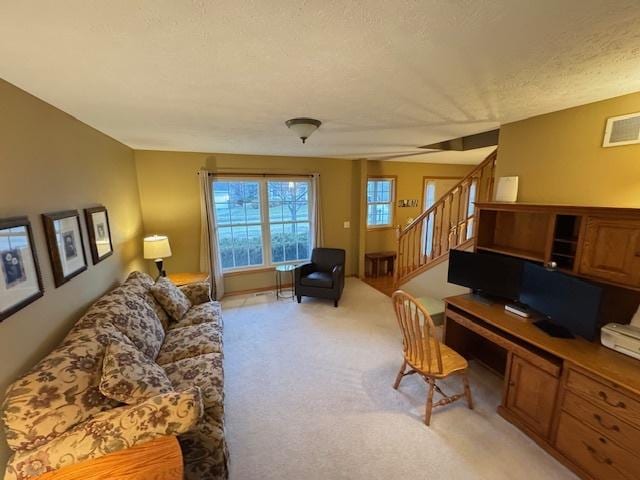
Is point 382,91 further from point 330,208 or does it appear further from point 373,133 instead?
point 330,208

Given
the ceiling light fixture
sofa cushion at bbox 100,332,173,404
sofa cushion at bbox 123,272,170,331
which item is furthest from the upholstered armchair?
sofa cushion at bbox 100,332,173,404

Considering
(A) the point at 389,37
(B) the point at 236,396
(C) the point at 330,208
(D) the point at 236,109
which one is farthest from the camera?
(C) the point at 330,208

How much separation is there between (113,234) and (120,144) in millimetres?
1187

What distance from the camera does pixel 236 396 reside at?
7.52 ft

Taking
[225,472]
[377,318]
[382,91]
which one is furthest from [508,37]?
[377,318]

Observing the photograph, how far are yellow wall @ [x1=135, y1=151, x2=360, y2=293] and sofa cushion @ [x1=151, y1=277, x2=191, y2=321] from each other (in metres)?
1.37

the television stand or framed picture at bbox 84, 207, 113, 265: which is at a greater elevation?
framed picture at bbox 84, 207, 113, 265

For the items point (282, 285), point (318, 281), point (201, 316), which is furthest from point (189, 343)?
point (282, 285)

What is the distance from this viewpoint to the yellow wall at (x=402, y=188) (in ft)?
18.3

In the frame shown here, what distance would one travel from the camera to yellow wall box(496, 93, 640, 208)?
1.79 metres

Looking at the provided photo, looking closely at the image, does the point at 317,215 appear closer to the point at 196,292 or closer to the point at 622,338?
the point at 196,292

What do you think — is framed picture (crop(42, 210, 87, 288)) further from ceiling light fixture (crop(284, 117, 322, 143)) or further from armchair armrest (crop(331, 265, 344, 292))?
armchair armrest (crop(331, 265, 344, 292))

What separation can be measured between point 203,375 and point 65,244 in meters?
1.34

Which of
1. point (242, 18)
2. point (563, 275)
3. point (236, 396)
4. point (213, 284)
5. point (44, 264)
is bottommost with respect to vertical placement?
point (236, 396)
